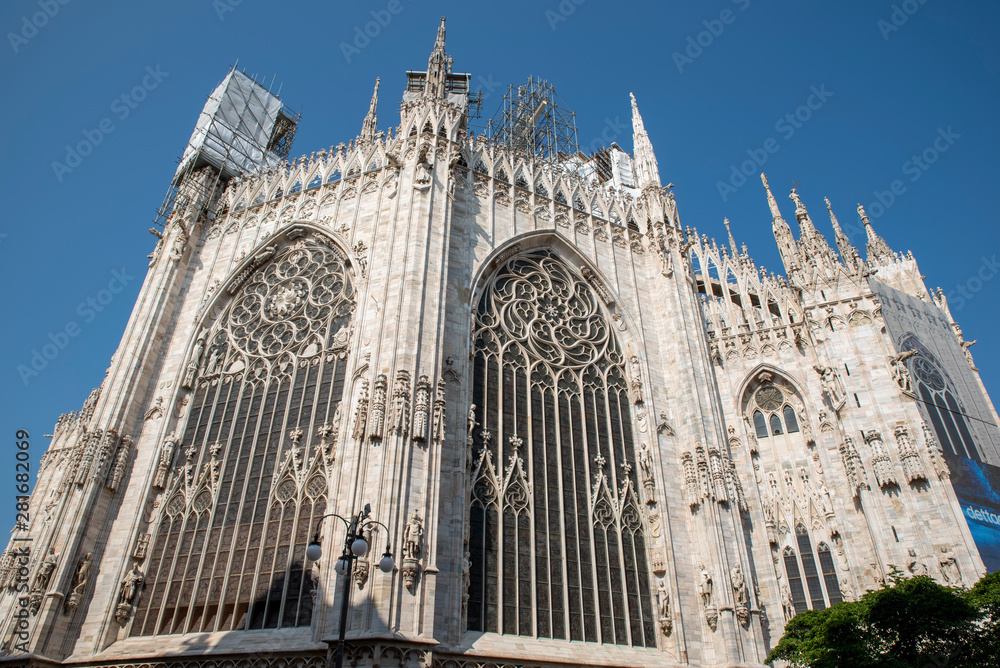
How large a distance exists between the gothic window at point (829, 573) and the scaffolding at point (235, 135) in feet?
85.8

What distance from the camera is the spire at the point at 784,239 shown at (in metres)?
31.2

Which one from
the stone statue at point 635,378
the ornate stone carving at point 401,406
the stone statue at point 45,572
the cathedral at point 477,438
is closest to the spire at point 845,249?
the cathedral at point 477,438

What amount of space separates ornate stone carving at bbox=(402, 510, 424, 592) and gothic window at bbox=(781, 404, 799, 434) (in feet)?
51.1

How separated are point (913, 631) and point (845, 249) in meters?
18.1

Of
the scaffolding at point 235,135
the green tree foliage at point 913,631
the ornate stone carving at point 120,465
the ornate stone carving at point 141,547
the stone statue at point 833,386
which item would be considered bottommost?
the green tree foliage at point 913,631

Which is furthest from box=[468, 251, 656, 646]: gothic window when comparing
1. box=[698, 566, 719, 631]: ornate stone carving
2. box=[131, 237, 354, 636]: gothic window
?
box=[131, 237, 354, 636]: gothic window

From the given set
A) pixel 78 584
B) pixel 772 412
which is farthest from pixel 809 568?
pixel 78 584

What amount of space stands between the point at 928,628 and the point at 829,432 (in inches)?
382

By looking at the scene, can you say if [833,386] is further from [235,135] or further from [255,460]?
[235,135]

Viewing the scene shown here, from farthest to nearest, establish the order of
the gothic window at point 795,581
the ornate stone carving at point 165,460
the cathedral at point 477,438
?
the gothic window at point 795,581 → the ornate stone carving at point 165,460 → the cathedral at point 477,438

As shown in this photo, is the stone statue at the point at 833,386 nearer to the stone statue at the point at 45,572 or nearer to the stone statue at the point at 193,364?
the stone statue at the point at 193,364

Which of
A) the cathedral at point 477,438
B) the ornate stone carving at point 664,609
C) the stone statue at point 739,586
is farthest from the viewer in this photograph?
the stone statue at point 739,586

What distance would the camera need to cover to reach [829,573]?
23.0 meters

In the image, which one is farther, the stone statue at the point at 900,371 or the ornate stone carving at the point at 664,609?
the stone statue at the point at 900,371
